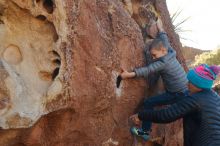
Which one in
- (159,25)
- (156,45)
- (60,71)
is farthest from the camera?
(159,25)

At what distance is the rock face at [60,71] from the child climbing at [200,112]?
1.00 m

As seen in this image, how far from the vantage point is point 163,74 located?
20.8 ft

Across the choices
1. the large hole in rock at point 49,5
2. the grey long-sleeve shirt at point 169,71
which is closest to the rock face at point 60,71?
the large hole in rock at point 49,5

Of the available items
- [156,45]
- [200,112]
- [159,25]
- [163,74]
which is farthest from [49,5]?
[159,25]

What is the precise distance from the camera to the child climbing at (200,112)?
193 inches

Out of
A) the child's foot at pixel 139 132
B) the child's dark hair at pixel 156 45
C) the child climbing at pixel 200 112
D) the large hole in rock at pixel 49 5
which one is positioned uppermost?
the large hole in rock at pixel 49 5

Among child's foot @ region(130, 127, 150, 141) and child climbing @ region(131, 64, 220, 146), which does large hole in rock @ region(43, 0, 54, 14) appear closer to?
child climbing @ region(131, 64, 220, 146)

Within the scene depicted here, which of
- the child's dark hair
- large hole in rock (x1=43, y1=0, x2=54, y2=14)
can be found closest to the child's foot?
the child's dark hair

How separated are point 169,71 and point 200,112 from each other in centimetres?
141

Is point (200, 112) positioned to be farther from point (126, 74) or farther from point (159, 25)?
point (159, 25)

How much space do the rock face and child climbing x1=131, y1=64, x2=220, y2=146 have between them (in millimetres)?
999

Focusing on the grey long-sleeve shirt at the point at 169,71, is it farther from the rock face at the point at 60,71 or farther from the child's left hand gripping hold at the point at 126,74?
the rock face at the point at 60,71

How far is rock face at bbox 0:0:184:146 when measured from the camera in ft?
16.6

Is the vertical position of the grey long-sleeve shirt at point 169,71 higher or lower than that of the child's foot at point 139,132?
higher
